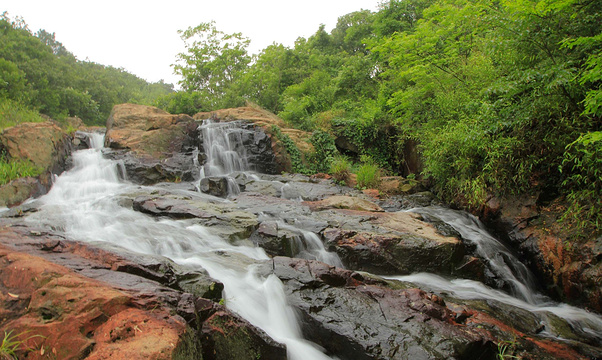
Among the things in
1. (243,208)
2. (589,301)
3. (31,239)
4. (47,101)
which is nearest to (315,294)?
(31,239)

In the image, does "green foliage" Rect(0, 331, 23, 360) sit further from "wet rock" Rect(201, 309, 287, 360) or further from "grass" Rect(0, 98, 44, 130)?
"grass" Rect(0, 98, 44, 130)

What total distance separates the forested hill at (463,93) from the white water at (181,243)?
4974 millimetres

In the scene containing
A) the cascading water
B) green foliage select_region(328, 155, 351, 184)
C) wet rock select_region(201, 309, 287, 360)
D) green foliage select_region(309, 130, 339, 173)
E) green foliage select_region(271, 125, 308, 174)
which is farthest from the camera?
green foliage select_region(309, 130, 339, 173)

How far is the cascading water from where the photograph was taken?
16.2ft

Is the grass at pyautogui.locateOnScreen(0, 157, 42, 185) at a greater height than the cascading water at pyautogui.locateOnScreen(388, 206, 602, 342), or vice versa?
the grass at pyautogui.locateOnScreen(0, 157, 42, 185)

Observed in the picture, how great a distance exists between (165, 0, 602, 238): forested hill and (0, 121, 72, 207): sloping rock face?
9039 mm

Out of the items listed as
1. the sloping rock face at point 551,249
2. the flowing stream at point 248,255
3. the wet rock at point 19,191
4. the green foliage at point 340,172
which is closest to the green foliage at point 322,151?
the green foliage at point 340,172

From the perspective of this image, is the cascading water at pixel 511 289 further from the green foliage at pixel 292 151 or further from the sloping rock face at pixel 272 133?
the sloping rock face at pixel 272 133

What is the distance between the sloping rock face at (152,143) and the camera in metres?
11.1

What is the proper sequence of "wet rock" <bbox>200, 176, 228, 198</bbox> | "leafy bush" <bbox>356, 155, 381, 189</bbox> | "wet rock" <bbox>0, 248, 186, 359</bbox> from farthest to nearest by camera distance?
"leafy bush" <bbox>356, 155, 381, 189</bbox> → "wet rock" <bbox>200, 176, 228, 198</bbox> → "wet rock" <bbox>0, 248, 186, 359</bbox>

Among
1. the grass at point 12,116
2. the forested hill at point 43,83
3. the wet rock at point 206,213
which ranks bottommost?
the wet rock at point 206,213

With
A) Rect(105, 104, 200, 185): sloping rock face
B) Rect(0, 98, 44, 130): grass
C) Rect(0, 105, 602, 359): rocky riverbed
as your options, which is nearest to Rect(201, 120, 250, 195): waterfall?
A: Rect(105, 104, 200, 185): sloping rock face

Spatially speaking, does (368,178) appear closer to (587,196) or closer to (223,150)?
(223,150)

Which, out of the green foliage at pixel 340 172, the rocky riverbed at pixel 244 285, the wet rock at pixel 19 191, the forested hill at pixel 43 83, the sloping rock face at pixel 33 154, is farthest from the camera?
the forested hill at pixel 43 83
